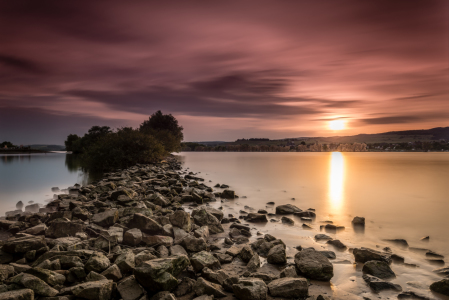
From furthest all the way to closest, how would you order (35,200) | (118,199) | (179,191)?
(179,191), (35,200), (118,199)

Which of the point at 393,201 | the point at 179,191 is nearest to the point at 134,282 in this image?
the point at 179,191

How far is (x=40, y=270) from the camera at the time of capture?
3.90m

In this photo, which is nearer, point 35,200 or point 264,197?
point 35,200

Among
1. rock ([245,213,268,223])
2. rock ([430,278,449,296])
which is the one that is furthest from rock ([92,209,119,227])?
rock ([430,278,449,296])

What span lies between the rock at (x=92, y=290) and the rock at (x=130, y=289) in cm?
17

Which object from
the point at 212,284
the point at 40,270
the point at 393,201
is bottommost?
the point at 393,201

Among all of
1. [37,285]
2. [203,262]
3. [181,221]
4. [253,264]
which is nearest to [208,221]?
[181,221]

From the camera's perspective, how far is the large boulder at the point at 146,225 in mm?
6621

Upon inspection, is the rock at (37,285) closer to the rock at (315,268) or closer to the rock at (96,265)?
the rock at (96,265)

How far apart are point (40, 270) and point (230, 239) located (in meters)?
4.20

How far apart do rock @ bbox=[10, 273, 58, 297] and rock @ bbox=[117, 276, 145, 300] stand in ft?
2.75

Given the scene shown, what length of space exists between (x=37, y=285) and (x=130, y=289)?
1197 mm

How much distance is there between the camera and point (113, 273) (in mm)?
4172

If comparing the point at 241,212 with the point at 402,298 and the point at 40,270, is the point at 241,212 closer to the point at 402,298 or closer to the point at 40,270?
the point at 402,298
